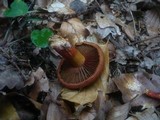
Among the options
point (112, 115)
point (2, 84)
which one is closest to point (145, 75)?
point (112, 115)

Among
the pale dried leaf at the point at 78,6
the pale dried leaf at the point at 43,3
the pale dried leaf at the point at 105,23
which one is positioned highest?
the pale dried leaf at the point at 43,3

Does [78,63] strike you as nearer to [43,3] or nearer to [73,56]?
[73,56]

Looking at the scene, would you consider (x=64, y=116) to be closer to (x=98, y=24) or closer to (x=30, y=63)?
(x=30, y=63)

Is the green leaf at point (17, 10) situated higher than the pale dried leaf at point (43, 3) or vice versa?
the green leaf at point (17, 10)

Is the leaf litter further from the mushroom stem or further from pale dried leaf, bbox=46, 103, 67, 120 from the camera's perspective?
the mushroom stem

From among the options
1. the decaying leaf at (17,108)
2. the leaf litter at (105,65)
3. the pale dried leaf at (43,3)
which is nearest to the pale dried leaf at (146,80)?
the leaf litter at (105,65)

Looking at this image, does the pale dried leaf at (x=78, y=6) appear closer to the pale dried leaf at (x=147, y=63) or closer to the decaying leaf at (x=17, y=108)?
the pale dried leaf at (x=147, y=63)

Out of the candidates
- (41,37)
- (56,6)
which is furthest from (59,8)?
(41,37)

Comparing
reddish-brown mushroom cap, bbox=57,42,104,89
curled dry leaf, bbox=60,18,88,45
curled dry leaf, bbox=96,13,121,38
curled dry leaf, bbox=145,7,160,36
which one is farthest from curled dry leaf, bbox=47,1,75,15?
curled dry leaf, bbox=145,7,160,36

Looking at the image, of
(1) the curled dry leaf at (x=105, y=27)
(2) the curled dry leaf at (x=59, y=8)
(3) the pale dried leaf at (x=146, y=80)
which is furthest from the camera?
(2) the curled dry leaf at (x=59, y=8)
